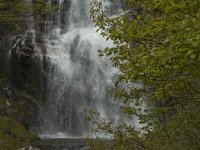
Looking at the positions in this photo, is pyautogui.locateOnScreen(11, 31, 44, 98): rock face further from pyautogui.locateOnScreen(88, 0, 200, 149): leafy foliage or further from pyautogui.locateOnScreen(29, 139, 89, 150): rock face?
pyautogui.locateOnScreen(88, 0, 200, 149): leafy foliage

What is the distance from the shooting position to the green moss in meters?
15.5

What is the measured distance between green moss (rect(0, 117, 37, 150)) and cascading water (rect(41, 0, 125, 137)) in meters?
2.93

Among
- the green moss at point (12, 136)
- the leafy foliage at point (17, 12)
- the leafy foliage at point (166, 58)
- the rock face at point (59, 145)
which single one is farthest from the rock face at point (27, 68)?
the leafy foliage at point (166, 58)

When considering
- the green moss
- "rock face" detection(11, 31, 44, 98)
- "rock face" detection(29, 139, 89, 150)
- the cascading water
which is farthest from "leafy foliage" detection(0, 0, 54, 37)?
"rock face" detection(29, 139, 89, 150)

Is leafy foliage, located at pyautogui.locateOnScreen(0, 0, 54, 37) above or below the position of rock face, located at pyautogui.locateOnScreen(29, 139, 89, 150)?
above

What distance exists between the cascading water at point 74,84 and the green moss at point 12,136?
9.61ft

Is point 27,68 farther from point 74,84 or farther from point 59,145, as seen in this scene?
point 59,145

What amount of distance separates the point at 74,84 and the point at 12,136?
281 inches

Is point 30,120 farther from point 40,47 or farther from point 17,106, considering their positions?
point 40,47

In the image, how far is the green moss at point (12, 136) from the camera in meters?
15.5

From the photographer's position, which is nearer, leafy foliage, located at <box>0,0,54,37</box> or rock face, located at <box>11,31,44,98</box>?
rock face, located at <box>11,31,44,98</box>

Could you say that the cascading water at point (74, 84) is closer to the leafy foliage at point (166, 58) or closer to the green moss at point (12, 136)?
the green moss at point (12, 136)

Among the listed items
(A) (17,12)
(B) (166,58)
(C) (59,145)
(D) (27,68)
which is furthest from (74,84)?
(B) (166,58)

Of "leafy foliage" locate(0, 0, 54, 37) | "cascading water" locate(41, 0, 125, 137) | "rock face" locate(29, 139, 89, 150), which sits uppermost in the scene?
"leafy foliage" locate(0, 0, 54, 37)
